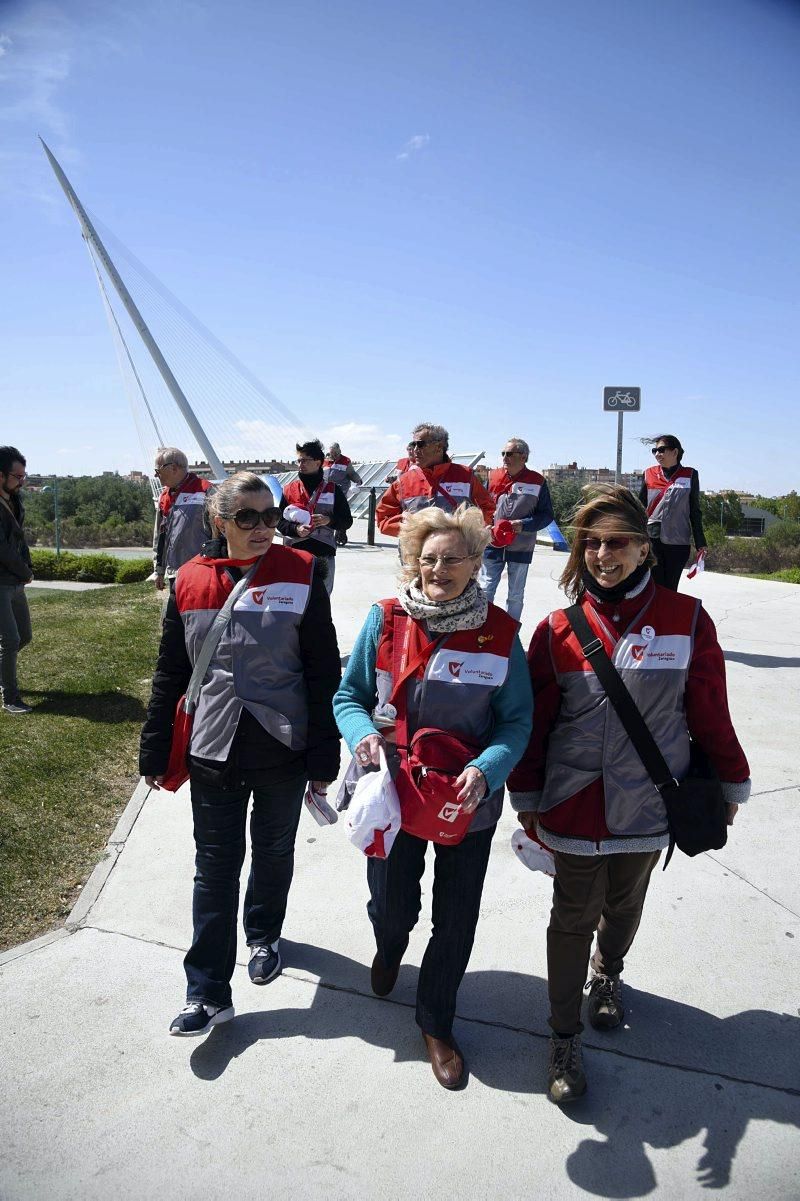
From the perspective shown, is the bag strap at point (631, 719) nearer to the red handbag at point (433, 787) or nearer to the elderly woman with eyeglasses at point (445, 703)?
the elderly woman with eyeglasses at point (445, 703)

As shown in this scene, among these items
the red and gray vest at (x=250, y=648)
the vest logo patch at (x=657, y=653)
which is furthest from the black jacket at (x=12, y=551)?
the vest logo patch at (x=657, y=653)

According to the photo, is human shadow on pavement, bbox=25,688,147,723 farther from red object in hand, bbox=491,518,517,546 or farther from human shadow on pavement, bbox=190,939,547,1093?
human shadow on pavement, bbox=190,939,547,1093

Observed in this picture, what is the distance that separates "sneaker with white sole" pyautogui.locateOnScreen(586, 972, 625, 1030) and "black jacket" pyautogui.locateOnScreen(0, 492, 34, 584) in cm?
513

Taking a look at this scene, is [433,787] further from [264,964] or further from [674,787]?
[264,964]

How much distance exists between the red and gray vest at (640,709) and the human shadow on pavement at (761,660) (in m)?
5.63

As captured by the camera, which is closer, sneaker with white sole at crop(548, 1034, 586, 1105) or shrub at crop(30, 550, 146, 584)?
sneaker with white sole at crop(548, 1034, 586, 1105)

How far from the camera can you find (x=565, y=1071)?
7.88 ft

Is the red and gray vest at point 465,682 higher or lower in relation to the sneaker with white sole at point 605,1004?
higher

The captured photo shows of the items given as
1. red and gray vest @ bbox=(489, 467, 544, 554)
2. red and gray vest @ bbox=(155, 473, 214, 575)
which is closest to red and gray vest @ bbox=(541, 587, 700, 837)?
red and gray vest @ bbox=(155, 473, 214, 575)

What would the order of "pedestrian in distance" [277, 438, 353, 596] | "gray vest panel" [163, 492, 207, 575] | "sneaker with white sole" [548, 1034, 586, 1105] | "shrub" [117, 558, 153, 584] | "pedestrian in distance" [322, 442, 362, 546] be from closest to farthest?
"sneaker with white sole" [548, 1034, 586, 1105]
"gray vest panel" [163, 492, 207, 575]
"pedestrian in distance" [277, 438, 353, 596]
"pedestrian in distance" [322, 442, 362, 546]
"shrub" [117, 558, 153, 584]

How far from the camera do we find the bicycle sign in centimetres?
1043

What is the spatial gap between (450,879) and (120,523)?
30.4 metres

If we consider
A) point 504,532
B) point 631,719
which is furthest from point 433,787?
point 504,532

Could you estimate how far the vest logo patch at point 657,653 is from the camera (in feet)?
7.63
